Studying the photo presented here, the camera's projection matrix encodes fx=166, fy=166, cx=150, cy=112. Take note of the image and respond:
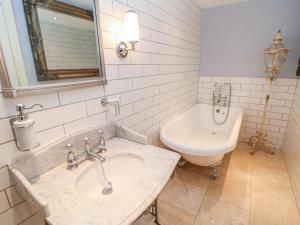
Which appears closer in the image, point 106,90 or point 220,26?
point 106,90

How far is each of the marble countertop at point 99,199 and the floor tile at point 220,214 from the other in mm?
924

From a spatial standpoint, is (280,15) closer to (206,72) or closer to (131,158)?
(206,72)

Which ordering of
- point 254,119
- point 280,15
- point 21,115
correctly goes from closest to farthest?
1. point 21,115
2. point 280,15
3. point 254,119

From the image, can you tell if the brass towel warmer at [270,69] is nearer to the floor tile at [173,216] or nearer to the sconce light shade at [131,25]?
the floor tile at [173,216]

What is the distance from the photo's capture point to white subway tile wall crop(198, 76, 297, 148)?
2.51m

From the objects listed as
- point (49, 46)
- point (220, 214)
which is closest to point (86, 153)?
point (49, 46)

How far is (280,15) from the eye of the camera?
2342 mm

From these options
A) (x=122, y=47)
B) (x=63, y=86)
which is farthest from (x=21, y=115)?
(x=122, y=47)

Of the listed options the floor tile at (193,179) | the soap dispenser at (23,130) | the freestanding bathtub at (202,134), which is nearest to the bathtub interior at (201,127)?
the freestanding bathtub at (202,134)

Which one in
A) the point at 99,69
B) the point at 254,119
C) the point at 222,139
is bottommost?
the point at 222,139

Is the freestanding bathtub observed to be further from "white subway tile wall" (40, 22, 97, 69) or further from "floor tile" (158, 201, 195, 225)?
"white subway tile wall" (40, 22, 97, 69)

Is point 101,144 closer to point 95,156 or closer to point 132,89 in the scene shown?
point 95,156

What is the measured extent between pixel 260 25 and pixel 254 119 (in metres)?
1.46

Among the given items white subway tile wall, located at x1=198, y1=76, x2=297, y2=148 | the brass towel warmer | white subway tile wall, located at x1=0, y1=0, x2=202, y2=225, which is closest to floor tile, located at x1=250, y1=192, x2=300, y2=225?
the brass towel warmer
